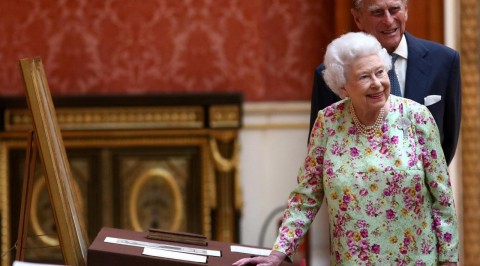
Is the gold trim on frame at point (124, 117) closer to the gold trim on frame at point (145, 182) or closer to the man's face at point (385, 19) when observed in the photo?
the gold trim on frame at point (145, 182)

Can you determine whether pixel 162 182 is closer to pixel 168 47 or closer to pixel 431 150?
pixel 168 47

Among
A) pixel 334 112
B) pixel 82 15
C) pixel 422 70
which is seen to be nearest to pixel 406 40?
pixel 422 70

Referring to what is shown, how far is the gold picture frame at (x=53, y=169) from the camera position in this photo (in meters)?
3.39

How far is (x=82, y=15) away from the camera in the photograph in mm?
6945

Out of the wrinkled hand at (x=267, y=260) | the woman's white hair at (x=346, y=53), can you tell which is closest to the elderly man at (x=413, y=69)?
the woman's white hair at (x=346, y=53)

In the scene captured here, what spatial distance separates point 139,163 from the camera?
6.84 m

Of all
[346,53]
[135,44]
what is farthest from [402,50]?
[135,44]

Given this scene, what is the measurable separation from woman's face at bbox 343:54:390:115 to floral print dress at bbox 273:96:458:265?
0.08 meters

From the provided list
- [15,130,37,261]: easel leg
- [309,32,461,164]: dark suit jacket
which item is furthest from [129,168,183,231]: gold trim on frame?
[15,130,37,261]: easel leg

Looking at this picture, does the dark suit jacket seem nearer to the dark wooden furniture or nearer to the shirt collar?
the shirt collar

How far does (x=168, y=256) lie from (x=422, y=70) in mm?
1128

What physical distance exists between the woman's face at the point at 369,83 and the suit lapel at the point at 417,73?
48cm

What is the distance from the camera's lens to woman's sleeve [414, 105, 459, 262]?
3.38 meters

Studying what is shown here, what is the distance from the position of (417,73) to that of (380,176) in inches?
24.6
